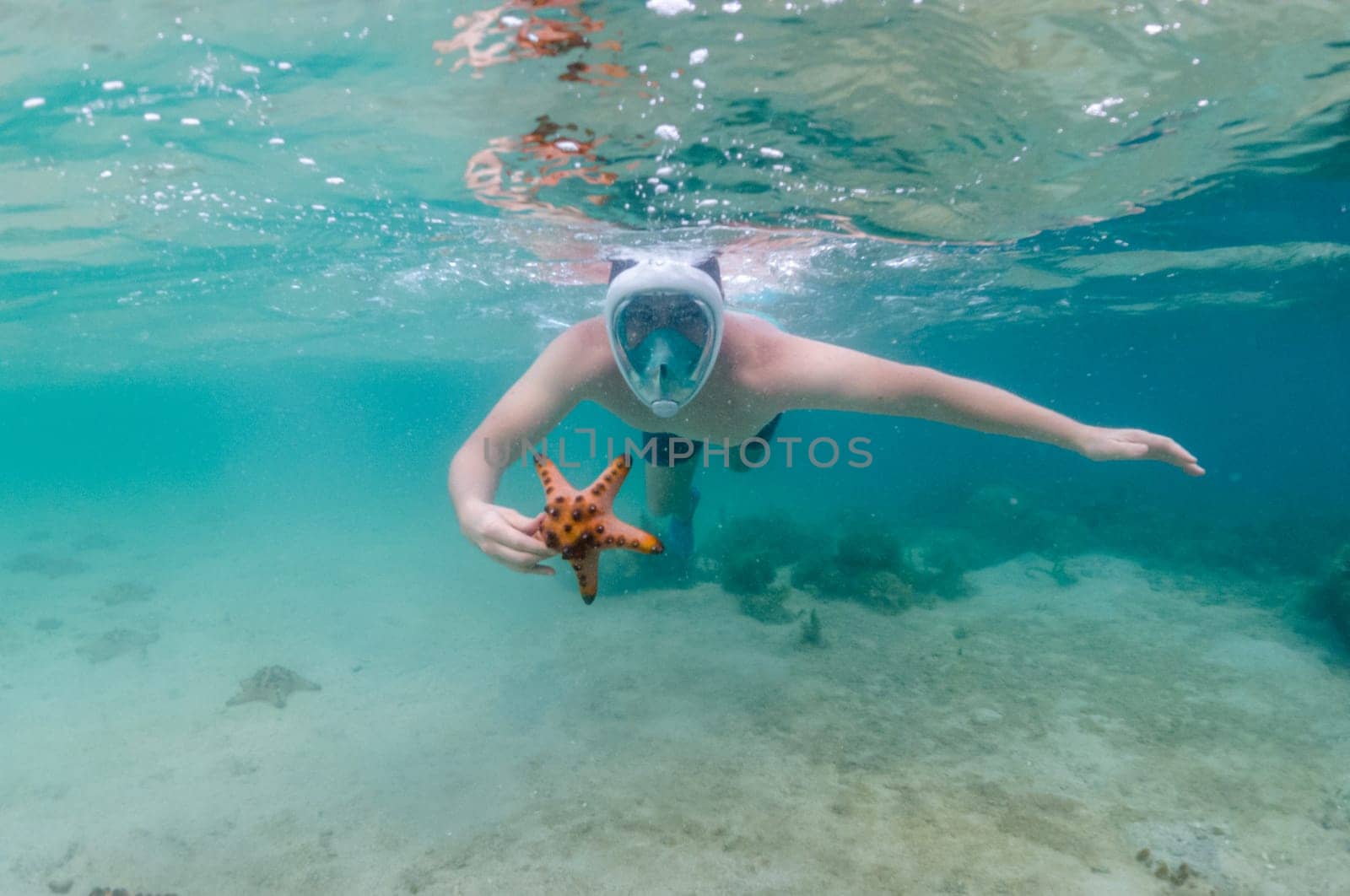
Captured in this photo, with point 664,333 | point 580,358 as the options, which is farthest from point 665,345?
point 580,358

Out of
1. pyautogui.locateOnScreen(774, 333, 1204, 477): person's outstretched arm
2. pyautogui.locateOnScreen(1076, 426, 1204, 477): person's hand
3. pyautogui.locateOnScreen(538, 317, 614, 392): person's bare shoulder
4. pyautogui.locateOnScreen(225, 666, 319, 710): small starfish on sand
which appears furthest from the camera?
pyautogui.locateOnScreen(225, 666, 319, 710): small starfish on sand

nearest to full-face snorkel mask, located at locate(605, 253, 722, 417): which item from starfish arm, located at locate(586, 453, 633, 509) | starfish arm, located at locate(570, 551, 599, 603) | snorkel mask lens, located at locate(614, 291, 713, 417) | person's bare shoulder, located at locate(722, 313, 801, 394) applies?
snorkel mask lens, located at locate(614, 291, 713, 417)

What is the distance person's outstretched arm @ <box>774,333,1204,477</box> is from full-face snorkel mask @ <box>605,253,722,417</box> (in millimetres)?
715

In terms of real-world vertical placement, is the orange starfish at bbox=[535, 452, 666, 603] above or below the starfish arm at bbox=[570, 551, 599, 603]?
above

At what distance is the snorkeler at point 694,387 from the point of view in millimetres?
3656

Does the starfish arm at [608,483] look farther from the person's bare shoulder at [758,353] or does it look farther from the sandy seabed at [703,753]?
the sandy seabed at [703,753]

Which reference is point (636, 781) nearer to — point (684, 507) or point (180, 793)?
point (684, 507)

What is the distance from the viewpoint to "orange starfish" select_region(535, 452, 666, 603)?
2.83 meters

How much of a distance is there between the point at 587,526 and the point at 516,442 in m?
1.37

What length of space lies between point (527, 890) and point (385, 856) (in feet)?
5.49

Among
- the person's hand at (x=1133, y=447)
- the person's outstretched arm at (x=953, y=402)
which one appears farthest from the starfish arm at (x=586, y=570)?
the person's hand at (x=1133, y=447)

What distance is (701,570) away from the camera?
52.2 ft

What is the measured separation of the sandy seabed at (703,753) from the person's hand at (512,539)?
159 inches

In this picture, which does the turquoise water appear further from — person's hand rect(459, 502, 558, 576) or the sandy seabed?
person's hand rect(459, 502, 558, 576)
